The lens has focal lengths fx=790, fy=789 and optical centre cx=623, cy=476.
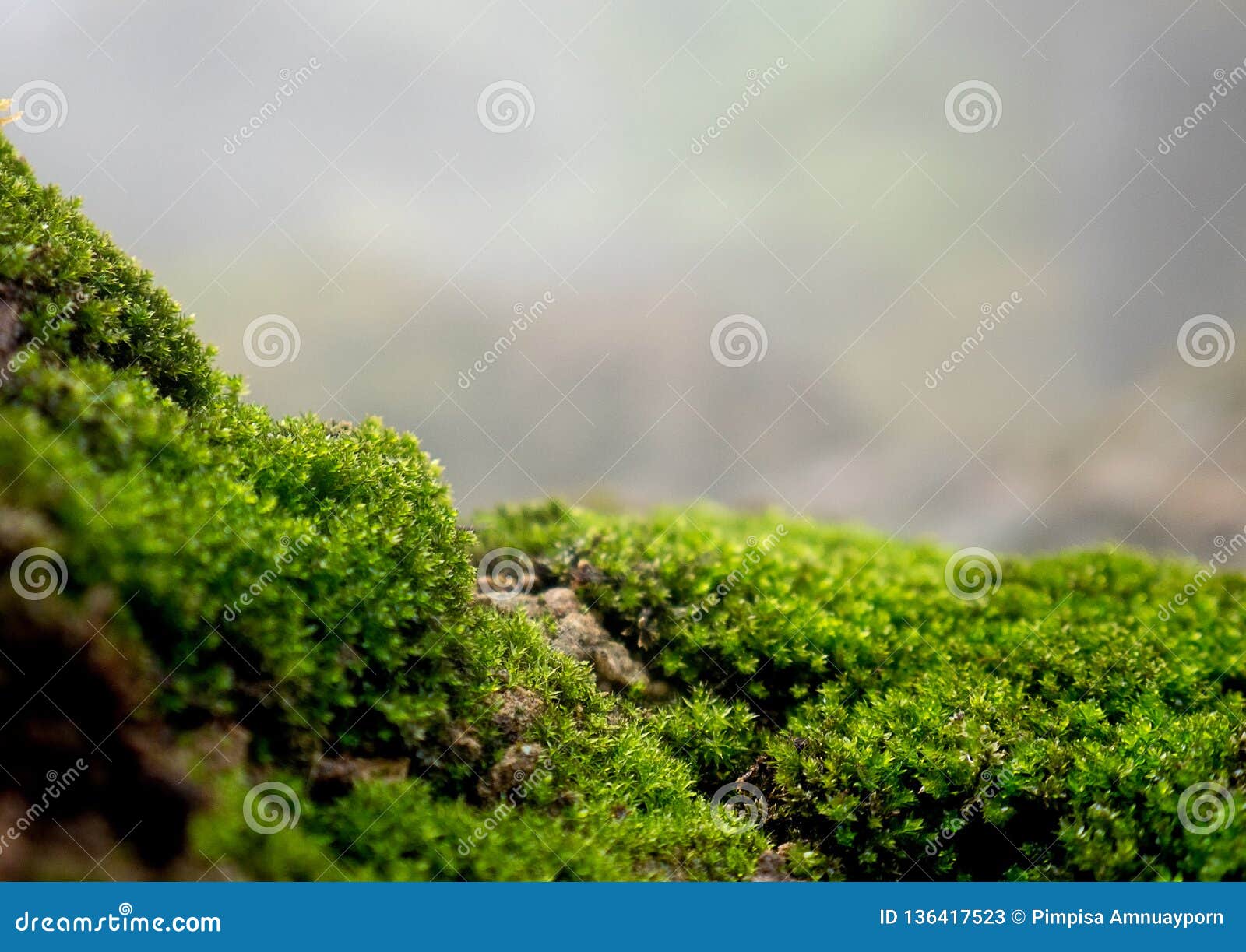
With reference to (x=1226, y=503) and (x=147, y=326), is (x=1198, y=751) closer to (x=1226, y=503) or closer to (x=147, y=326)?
(x=147, y=326)

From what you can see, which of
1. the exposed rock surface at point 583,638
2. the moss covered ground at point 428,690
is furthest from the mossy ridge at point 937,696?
the exposed rock surface at point 583,638

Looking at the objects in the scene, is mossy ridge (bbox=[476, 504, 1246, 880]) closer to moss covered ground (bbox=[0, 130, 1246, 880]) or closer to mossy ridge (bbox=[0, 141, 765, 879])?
moss covered ground (bbox=[0, 130, 1246, 880])

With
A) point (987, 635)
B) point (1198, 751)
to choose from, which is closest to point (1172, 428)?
point (987, 635)

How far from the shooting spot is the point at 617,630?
5.40m

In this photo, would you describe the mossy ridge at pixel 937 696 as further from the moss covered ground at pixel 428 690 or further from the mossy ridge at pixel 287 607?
the mossy ridge at pixel 287 607

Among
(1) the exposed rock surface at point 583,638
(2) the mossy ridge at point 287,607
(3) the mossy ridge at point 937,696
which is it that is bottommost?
(2) the mossy ridge at point 287,607

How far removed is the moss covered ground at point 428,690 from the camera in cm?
271

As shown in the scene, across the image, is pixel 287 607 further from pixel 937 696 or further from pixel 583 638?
pixel 937 696

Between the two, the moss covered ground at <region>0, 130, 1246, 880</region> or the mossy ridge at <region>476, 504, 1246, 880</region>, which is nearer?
the moss covered ground at <region>0, 130, 1246, 880</region>

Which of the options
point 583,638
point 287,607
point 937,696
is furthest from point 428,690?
point 937,696

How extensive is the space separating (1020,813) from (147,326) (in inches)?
201

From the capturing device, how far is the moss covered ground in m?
2.71

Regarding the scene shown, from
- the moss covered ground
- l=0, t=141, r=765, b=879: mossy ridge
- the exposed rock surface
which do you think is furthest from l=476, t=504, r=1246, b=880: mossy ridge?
l=0, t=141, r=765, b=879: mossy ridge

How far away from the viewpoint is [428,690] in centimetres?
362
